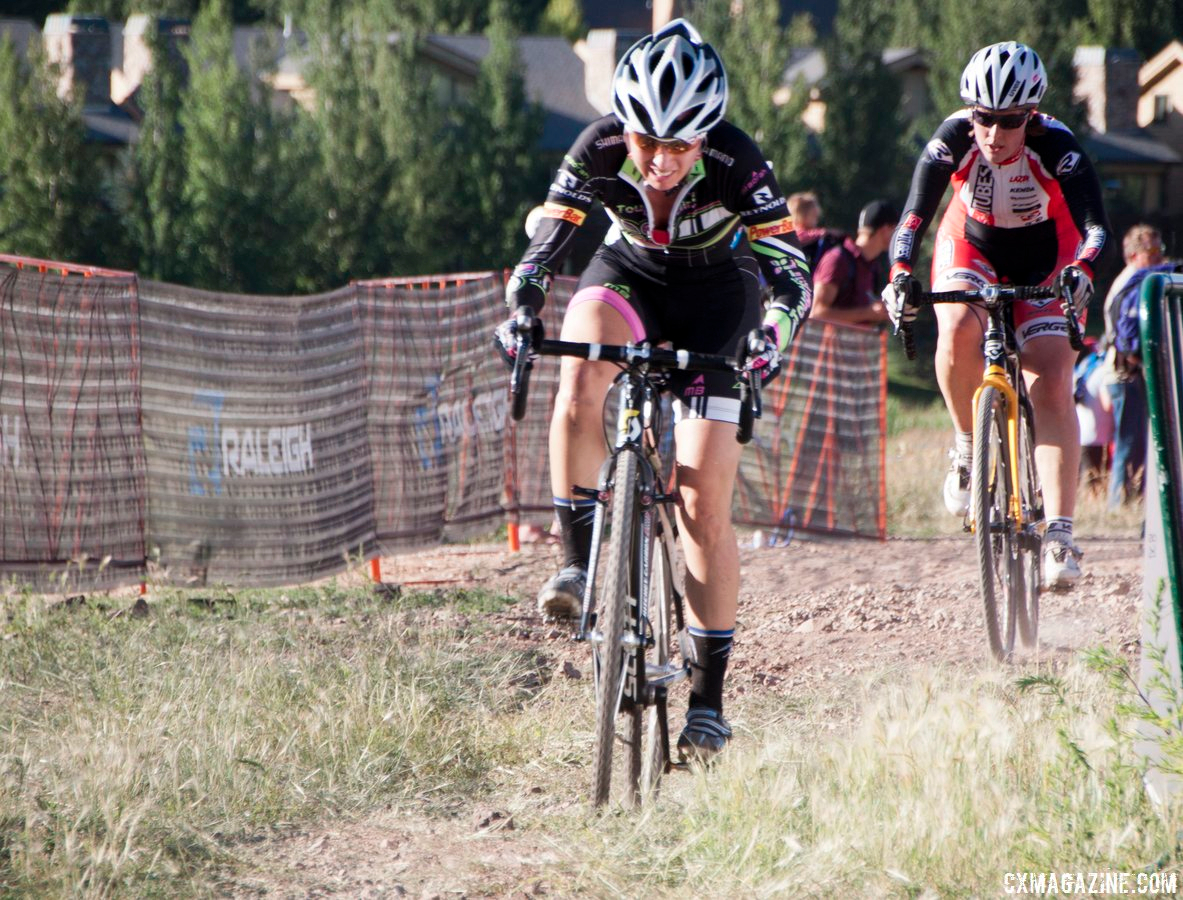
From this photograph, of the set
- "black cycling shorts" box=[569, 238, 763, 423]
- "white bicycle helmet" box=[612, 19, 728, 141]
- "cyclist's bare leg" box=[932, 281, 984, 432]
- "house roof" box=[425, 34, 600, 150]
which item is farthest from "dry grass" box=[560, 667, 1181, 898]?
"house roof" box=[425, 34, 600, 150]

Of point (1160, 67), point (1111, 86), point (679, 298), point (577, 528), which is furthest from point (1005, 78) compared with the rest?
point (1160, 67)

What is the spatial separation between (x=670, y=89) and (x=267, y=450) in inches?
175

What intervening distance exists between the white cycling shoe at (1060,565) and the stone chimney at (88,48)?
4922cm

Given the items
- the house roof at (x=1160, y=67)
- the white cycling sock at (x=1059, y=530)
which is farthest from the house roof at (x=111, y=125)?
the white cycling sock at (x=1059, y=530)

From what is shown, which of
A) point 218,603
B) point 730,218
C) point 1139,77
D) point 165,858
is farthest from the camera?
point 1139,77

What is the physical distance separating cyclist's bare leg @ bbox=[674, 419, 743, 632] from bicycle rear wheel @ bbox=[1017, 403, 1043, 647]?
2.20 m

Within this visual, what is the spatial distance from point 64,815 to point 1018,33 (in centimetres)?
5178

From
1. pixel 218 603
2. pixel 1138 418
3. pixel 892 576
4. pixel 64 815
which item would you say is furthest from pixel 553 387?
pixel 64 815

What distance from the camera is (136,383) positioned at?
7586 millimetres

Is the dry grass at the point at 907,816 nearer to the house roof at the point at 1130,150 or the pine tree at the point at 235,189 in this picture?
the pine tree at the point at 235,189

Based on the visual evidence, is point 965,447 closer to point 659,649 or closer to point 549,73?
point 659,649

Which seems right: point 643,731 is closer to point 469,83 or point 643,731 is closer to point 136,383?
point 136,383

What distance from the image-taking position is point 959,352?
6.41 m

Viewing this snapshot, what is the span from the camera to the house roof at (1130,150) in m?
53.7
